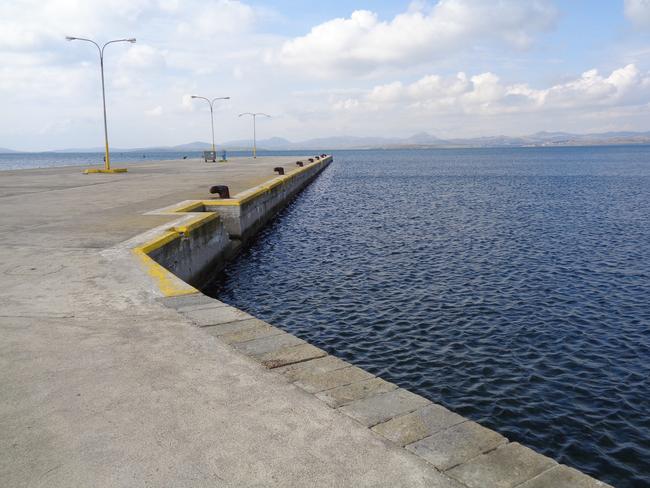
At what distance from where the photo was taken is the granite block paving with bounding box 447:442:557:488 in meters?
Result: 3.69

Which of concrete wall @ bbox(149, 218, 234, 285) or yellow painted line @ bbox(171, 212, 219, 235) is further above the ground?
yellow painted line @ bbox(171, 212, 219, 235)

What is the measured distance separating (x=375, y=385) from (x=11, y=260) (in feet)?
26.5

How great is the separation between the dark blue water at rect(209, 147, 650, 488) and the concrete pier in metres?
3.36

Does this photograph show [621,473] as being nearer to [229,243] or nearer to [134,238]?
[134,238]

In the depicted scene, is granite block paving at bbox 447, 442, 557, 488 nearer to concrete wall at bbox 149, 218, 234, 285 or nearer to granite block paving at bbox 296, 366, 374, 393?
granite block paving at bbox 296, 366, 374, 393

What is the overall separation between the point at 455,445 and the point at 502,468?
411 mm

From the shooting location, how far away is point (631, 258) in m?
18.1

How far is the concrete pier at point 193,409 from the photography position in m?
3.72

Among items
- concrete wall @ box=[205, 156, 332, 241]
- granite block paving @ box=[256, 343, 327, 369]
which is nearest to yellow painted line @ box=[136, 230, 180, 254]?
granite block paving @ box=[256, 343, 327, 369]

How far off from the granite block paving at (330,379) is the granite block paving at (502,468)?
1647mm

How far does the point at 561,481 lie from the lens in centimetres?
374

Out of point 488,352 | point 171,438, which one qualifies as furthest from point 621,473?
point 171,438

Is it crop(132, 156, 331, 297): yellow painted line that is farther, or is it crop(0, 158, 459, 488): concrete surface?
crop(132, 156, 331, 297): yellow painted line

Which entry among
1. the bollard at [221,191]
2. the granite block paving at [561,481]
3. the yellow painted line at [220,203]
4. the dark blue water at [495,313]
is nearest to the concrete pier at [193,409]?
the granite block paving at [561,481]
